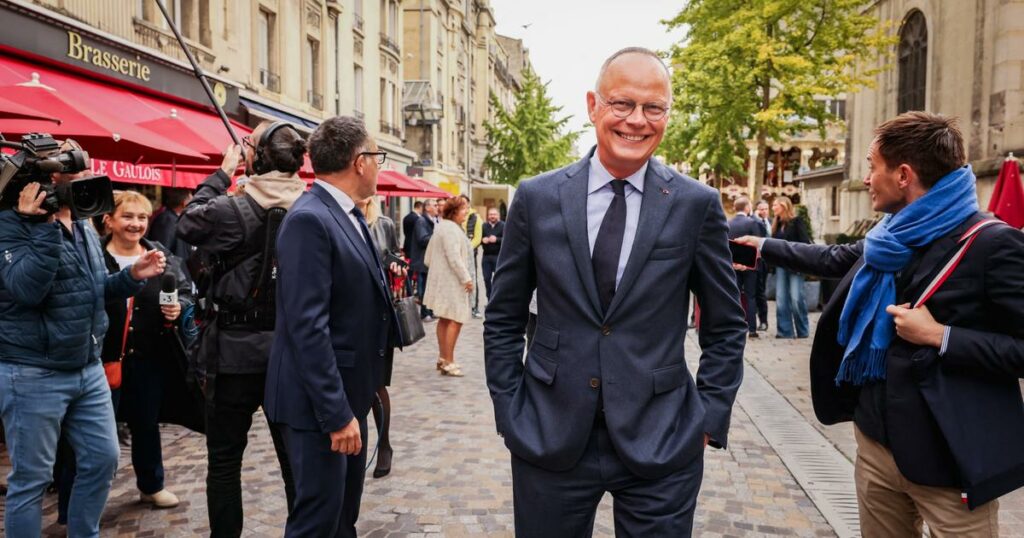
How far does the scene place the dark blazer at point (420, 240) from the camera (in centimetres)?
1428

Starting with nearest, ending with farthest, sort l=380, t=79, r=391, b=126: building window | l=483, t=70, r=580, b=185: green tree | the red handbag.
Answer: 1. the red handbag
2. l=380, t=79, r=391, b=126: building window
3. l=483, t=70, r=580, b=185: green tree

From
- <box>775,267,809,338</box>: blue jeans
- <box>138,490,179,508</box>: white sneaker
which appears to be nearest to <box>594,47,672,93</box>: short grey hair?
<box>138,490,179,508</box>: white sneaker

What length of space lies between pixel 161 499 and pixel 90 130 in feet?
9.67

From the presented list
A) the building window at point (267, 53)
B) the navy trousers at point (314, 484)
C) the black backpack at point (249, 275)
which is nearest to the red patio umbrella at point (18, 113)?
the black backpack at point (249, 275)

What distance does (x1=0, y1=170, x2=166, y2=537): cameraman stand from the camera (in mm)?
3170

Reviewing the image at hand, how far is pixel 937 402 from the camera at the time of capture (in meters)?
2.46

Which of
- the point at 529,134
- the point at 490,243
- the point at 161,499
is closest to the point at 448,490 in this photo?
the point at 161,499

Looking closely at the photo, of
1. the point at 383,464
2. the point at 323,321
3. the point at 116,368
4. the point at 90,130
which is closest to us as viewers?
the point at 323,321

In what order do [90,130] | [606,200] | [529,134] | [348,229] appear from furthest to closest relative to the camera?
[529,134]
[90,130]
[348,229]
[606,200]

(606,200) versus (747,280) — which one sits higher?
(606,200)

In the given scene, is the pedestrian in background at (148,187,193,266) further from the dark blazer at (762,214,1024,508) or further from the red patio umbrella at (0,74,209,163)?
the dark blazer at (762,214,1024,508)

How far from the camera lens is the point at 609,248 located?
237cm

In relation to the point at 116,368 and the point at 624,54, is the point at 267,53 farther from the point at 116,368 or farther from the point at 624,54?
the point at 624,54

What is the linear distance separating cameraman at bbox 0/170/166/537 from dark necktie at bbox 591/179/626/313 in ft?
6.99
